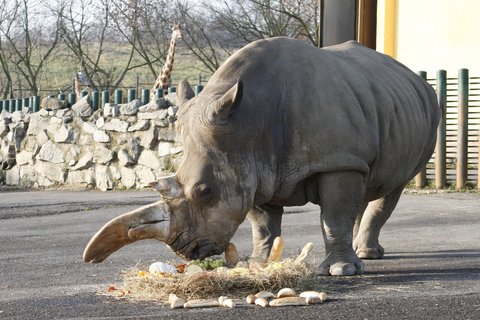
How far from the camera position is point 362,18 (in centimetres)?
1689

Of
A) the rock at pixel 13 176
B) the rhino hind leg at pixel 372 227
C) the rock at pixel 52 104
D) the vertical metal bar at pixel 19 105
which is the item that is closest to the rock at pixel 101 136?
the rock at pixel 52 104

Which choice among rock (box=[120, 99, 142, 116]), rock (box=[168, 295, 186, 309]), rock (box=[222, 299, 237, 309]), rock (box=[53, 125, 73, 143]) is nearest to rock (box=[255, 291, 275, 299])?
rock (box=[222, 299, 237, 309])

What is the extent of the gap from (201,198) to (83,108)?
11.9 metres

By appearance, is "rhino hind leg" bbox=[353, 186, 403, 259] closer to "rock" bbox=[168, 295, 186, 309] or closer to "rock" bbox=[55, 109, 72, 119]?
"rock" bbox=[168, 295, 186, 309]

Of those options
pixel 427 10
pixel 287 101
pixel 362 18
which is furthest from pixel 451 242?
pixel 427 10

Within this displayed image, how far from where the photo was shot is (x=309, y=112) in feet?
25.9

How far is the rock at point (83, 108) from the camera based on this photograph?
745 inches

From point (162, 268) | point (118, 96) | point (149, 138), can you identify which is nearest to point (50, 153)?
point (118, 96)

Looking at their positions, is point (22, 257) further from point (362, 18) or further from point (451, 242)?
point (362, 18)

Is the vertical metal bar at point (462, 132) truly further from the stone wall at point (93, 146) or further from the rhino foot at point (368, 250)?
the rhino foot at point (368, 250)

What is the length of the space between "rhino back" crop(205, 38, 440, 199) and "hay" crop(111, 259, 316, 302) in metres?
0.81

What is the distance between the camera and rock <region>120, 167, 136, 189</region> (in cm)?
1791

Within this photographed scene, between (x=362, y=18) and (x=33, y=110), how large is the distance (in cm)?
710

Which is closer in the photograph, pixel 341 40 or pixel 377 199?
pixel 377 199
